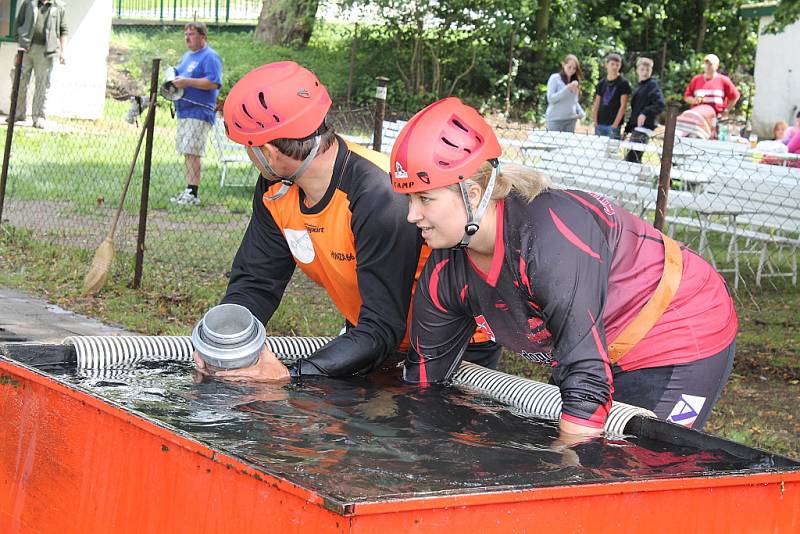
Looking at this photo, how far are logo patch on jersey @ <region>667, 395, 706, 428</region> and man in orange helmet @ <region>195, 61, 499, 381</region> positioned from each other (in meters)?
1.06

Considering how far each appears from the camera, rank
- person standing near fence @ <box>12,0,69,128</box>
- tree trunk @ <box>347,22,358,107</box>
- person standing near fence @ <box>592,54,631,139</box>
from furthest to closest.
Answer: tree trunk @ <box>347,22,358,107</box>
person standing near fence @ <box>12,0,69,128</box>
person standing near fence @ <box>592,54,631,139</box>

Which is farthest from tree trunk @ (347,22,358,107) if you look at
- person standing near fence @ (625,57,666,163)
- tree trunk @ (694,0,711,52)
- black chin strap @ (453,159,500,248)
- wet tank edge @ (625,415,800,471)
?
black chin strap @ (453,159,500,248)

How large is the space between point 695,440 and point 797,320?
6.27m

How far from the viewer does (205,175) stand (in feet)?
52.4

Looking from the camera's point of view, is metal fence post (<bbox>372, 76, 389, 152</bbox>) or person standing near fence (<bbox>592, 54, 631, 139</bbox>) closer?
metal fence post (<bbox>372, 76, 389, 152</bbox>)

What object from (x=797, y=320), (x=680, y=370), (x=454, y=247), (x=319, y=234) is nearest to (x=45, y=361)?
(x=319, y=234)

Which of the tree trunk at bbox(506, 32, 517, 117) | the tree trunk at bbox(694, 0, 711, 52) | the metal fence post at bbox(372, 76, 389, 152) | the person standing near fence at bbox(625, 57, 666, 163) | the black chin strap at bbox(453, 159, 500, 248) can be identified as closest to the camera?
the black chin strap at bbox(453, 159, 500, 248)

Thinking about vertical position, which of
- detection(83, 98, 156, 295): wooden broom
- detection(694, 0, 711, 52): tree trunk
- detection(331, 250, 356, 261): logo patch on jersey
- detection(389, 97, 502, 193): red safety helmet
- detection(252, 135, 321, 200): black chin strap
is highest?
detection(694, 0, 711, 52): tree trunk

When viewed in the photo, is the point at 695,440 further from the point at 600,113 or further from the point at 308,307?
the point at 600,113

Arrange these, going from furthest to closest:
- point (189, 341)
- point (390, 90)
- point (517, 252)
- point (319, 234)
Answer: point (390, 90)
point (189, 341)
point (319, 234)
point (517, 252)

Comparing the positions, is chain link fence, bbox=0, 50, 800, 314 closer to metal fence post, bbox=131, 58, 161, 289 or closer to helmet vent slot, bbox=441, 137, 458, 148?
metal fence post, bbox=131, 58, 161, 289

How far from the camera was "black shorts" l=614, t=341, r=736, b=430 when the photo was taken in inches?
144

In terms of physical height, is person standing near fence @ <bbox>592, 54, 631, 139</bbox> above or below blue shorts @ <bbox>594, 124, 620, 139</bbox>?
above

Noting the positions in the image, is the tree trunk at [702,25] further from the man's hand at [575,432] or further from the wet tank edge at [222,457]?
the wet tank edge at [222,457]
